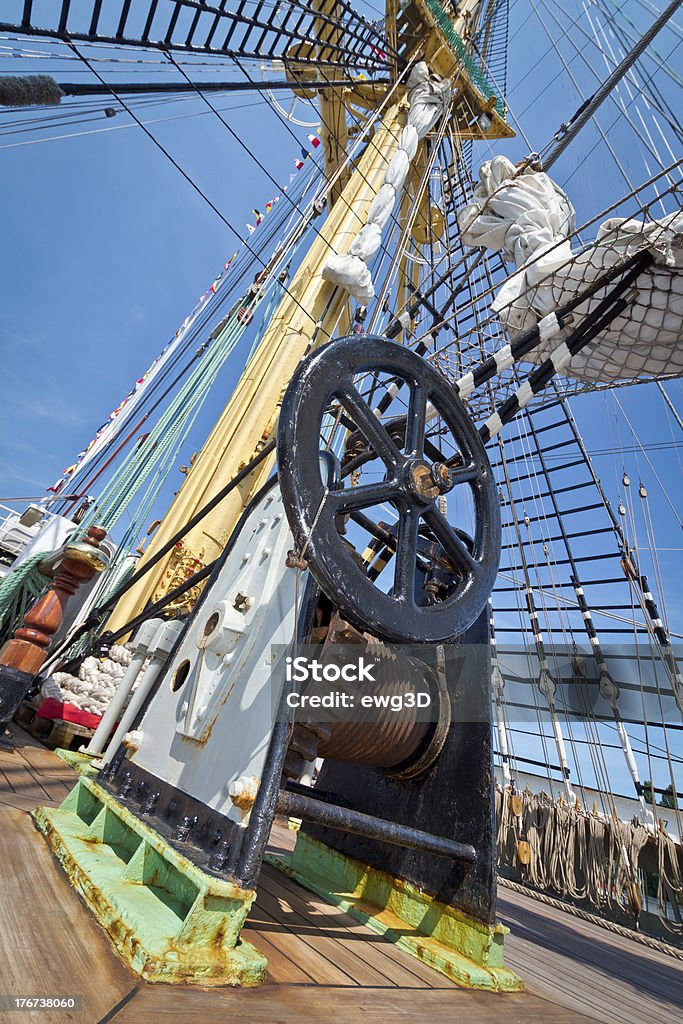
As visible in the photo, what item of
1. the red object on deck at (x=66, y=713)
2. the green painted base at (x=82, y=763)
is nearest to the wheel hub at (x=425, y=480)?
the green painted base at (x=82, y=763)

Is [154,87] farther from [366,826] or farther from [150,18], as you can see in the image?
[366,826]

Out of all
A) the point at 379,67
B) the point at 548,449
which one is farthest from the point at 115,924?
the point at 379,67

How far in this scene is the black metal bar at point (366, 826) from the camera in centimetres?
137

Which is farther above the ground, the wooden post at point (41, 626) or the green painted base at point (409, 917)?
the wooden post at point (41, 626)

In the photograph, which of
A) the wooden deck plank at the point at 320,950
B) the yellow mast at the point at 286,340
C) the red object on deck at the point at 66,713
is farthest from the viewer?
the yellow mast at the point at 286,340

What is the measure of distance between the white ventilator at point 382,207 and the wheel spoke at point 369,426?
548cm

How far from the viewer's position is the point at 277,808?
1335mm

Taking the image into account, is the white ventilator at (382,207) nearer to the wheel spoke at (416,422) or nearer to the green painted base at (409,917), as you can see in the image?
the wheel spoke at (416,422)

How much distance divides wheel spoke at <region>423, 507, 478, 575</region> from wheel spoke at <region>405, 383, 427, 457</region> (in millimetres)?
207

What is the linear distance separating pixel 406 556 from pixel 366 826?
788 millimetres

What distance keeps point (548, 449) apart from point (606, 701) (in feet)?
15.1

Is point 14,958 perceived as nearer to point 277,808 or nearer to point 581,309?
point 277,808

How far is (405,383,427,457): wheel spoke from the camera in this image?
1673 mm

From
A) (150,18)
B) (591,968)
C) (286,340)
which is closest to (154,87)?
(150,18)
